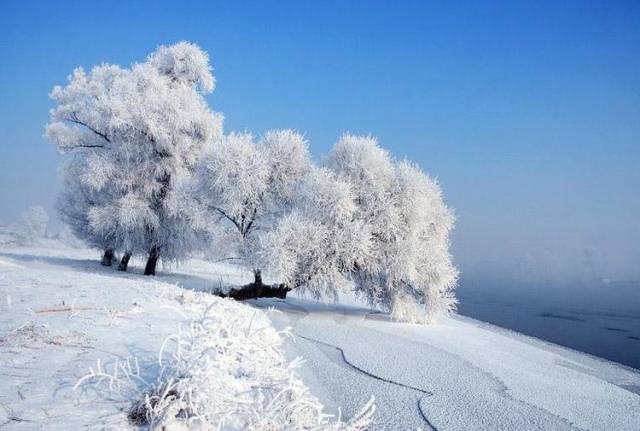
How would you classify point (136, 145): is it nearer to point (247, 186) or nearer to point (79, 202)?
point (79, 202)

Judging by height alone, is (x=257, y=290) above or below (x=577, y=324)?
below

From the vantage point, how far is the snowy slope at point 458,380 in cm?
654

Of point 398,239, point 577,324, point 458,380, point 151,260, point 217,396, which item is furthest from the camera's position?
point 577,324

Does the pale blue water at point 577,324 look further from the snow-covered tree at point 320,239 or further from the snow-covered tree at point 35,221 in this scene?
the snow-covered tree at point 35,221

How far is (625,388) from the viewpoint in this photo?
9.77m

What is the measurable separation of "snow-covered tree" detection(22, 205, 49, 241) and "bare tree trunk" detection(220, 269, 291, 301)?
176 ft

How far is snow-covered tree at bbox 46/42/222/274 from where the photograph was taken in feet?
65.9

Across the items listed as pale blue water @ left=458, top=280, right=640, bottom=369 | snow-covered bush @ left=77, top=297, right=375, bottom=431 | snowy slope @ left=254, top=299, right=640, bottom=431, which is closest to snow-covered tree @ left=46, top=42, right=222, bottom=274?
snowy slope @ left=254, top=299, right=640, bottom=431

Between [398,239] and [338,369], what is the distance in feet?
24.7

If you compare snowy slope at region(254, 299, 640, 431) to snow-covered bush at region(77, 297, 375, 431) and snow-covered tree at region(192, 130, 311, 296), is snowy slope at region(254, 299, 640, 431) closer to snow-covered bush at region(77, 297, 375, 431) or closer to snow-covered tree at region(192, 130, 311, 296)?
snow-covered bush at region(77, 297, 375, 431)

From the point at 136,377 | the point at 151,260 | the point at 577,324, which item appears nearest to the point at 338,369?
the point at 136,377

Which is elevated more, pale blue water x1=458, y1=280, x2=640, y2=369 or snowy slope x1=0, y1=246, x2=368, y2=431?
pale blue water x1=458, y1=280, x2=640, y2=369

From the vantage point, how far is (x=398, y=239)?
15.2 meters

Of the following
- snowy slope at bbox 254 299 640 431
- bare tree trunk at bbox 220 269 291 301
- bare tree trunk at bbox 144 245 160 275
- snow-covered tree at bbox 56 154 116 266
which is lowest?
snowy slope at bbox 254 299 640 431
